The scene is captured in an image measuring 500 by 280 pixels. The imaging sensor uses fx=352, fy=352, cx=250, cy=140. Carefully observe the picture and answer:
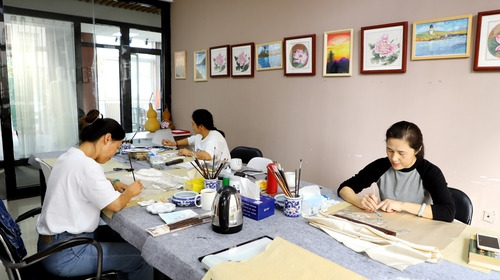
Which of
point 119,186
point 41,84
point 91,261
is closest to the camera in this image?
point 91,261

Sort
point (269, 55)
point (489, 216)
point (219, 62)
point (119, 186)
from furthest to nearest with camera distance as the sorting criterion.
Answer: point (219, 62), point (269, 55), point (489, 216), point (119, 186)

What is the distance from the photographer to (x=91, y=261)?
5.23 feet

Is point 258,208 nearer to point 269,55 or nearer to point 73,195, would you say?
point 73,195

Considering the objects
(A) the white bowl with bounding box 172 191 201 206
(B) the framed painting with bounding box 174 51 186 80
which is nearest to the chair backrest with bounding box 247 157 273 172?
(A) the white bowl with bounding box 172 191 201 206

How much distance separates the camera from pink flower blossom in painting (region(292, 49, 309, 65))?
3.31 meters

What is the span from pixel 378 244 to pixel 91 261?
1.24 meters

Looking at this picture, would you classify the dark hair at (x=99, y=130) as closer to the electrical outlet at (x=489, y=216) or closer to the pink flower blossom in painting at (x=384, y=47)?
the pink flower blossom in painting at (x=384, y=47)

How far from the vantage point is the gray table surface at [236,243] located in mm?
1118

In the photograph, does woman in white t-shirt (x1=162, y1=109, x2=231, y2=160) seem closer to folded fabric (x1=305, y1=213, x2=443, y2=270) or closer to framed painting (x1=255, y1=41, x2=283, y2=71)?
framed painting (x1=255, y1=41, x2=283, y2=71)

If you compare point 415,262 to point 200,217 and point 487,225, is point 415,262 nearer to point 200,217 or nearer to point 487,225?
point 200,217

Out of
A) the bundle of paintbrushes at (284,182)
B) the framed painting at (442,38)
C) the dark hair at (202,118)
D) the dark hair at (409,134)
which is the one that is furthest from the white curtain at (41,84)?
the dark hair at (409,134)

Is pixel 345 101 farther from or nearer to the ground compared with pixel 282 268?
farther from the ground

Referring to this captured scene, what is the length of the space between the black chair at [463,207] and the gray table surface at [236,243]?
0.64 meters

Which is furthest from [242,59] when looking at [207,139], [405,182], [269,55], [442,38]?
[405,182]
